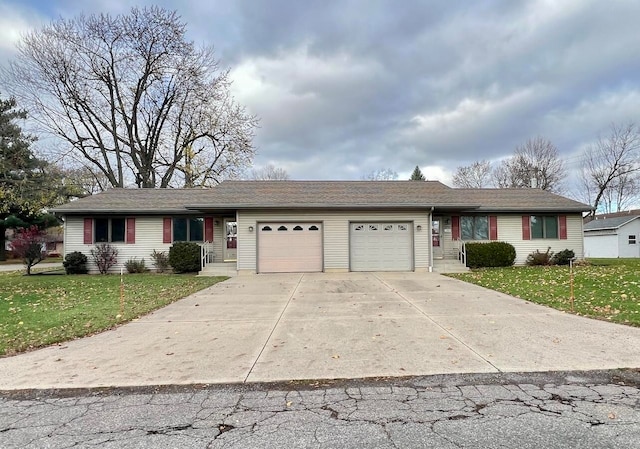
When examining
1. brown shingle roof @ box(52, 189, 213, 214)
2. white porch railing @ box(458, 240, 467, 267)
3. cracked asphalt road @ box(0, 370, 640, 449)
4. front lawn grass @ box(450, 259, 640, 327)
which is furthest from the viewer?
white porch railing @ box(458, 240, 467, 267)

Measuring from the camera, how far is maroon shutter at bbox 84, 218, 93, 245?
16.9 meters

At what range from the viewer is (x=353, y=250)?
630 inches

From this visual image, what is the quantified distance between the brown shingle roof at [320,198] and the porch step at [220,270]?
8.02ft

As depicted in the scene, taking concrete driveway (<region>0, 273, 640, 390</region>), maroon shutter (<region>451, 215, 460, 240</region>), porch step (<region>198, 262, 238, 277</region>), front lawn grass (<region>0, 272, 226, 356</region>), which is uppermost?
maroon shutter (<region>451, 215, 460, 240</region>)

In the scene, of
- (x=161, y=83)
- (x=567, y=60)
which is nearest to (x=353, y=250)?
(x=567, y=60)

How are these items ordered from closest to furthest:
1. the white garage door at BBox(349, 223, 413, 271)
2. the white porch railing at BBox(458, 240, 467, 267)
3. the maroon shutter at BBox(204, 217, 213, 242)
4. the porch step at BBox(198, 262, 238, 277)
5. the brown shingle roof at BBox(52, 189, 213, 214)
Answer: the porch step at BBox(198, 262, 238, 277)
the white garage door at BBox(349, 223, 413, 271)
the brown shingle roof at BBox(52, 189, 213, 214)
the white porch railing at BBox(458, 240, 467, 267)
the maroon shutter at BBox(204, 217, 213, 242)

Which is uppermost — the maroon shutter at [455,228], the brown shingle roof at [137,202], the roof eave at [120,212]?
the brown shingle roof at [137,202]

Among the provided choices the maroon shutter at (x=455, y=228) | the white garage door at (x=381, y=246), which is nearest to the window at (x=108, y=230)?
the white garage door at (x=381, y=246)

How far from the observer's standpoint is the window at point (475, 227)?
58.3 feet

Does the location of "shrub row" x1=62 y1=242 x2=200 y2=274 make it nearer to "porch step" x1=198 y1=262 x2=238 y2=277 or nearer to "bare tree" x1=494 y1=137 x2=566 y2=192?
"porch step" x1=198 y1=262 x2=238 y2=277

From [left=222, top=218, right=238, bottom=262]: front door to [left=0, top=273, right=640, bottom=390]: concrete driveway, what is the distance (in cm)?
846

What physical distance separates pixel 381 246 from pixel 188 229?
8719 mm

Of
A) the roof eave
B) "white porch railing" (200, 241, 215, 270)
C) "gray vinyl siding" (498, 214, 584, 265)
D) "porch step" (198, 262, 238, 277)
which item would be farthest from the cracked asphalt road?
"gray vinyl siding" (498, 214, 584, 265)

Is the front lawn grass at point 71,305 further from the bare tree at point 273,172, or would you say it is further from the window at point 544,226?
the bare tree at point 273,172
